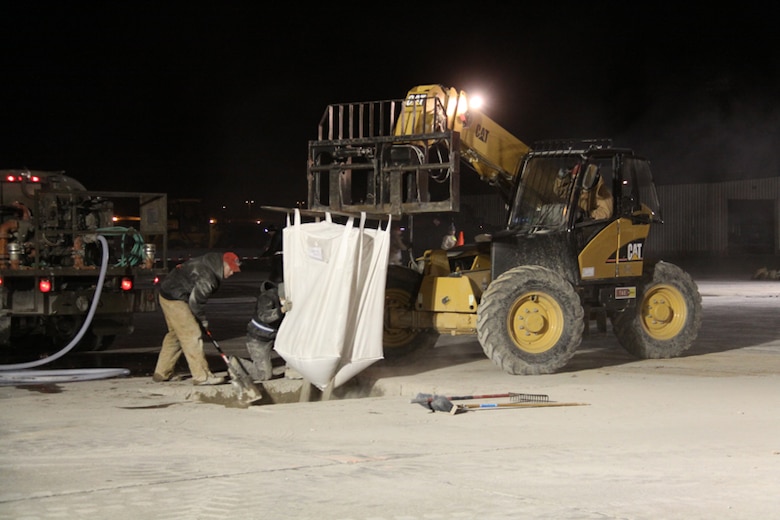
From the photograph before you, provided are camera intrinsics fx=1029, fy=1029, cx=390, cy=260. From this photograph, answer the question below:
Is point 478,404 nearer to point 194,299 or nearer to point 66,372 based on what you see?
point 194,299

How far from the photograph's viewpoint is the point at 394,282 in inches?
511

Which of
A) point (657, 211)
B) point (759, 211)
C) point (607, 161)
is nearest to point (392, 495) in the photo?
point (607, 161)

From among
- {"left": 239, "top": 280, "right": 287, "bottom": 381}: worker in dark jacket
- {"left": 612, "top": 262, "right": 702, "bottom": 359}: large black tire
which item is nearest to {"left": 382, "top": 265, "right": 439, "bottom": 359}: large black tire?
{"left": 239, "top": 280, "right": 287, "bottom": 381}: worker in dark jacket

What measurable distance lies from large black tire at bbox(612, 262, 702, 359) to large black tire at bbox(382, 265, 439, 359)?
8.32 ft

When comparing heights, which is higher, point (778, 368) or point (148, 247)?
point (148, 247)

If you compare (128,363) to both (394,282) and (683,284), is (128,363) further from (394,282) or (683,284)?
(683,284)

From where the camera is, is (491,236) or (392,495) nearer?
(392,495)

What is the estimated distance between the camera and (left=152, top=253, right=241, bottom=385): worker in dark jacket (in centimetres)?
1121

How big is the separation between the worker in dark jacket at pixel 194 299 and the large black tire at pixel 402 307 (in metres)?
2.35

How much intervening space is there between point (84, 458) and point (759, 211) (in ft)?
156

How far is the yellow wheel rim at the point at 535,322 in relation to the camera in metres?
11.8

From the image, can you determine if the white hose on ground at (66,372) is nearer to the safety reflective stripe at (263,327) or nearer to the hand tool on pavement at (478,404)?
the safety reflective stripe at (263,327)

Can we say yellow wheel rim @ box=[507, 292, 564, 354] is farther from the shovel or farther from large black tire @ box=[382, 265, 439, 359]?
the shovel

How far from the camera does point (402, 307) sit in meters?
13.0
